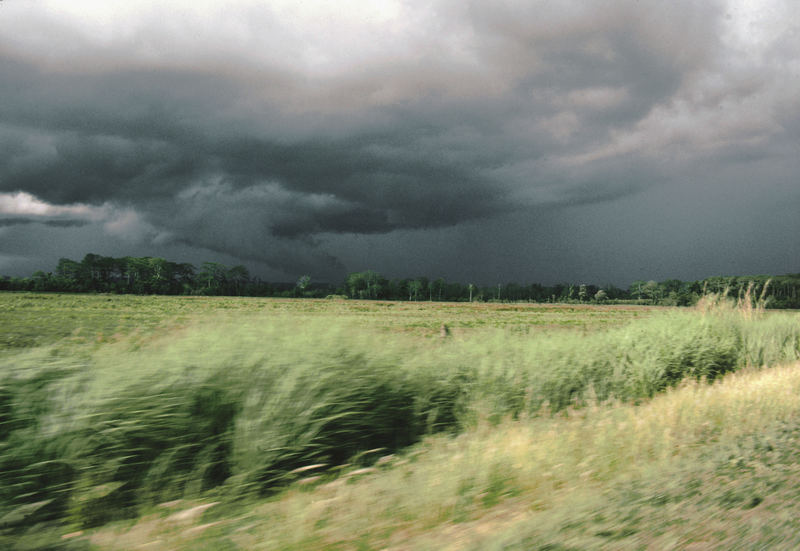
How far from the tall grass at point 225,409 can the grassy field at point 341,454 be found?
0.07 ft

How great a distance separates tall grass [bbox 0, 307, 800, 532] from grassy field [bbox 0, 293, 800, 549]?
22 mm

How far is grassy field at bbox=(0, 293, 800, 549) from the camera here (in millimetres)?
3566

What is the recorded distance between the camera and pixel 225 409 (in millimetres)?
5566

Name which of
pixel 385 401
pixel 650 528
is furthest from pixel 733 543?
pixel 385 401

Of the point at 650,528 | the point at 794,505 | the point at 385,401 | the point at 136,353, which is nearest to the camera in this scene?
the point at 650,528

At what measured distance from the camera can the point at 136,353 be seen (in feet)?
20.7

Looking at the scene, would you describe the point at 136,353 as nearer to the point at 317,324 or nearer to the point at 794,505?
the point at 317,324

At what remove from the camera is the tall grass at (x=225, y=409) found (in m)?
4.46

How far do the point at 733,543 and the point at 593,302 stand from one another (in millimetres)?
143741

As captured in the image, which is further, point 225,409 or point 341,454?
point 341,454

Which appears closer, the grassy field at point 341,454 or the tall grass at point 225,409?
the grassy field at point 341,454

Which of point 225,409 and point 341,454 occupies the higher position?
point 225,409

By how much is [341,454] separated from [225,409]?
1.58 meters

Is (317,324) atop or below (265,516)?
atop
